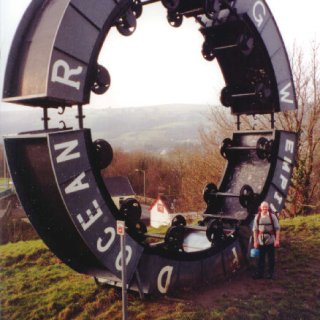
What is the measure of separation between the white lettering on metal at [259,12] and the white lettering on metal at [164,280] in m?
5.03

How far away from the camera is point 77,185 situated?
5879mm

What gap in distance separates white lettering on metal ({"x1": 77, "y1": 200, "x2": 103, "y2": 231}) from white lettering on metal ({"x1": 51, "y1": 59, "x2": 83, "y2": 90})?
160 centimetres

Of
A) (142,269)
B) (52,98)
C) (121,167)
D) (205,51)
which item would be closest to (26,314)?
(142,269)

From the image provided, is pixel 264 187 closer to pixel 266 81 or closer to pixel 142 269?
pixel 266 81

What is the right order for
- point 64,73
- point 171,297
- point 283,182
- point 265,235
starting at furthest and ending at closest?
point 283,182 → point 265,235 → point 171,297 → point 64,73

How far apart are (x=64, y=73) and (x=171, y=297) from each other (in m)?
3.83

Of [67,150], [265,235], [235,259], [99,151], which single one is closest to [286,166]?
[265,235]

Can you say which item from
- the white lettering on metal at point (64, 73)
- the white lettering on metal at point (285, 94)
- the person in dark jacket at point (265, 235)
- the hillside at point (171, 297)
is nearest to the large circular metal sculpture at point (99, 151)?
the white lettering on metal at point (64, 73)

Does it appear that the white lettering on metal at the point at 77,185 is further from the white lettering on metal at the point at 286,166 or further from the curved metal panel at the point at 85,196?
the white lettering on metal at the point at 286,166

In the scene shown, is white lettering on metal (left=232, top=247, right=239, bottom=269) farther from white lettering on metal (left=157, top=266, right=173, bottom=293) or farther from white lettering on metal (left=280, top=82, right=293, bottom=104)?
white lettering on metal (left=280, top=82, right=293, bottom=104)

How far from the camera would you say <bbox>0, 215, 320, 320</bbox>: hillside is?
659 cm

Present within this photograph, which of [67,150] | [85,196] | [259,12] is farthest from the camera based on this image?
[259,12]

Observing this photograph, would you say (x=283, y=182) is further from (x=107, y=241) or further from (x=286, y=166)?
(x=107, y=241)

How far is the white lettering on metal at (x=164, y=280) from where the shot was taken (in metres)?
7.12
